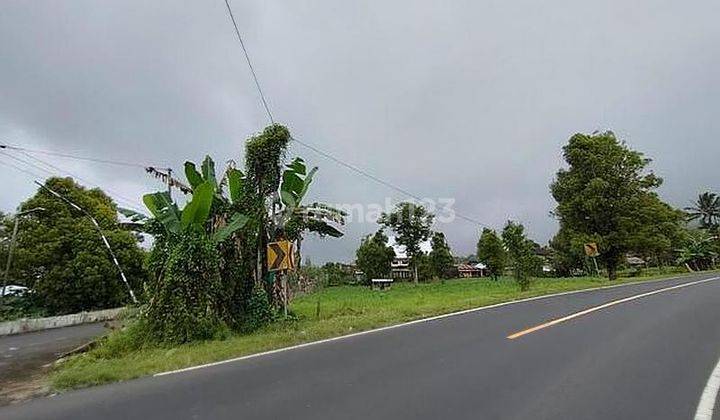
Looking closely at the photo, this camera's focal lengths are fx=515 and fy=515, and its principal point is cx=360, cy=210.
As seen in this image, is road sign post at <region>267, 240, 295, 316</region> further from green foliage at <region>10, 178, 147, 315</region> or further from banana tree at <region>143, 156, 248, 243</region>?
green foliage at <region>10, 178, 147, 315</region>

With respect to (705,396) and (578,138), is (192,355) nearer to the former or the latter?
(705,396)

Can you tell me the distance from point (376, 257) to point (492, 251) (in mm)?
14619

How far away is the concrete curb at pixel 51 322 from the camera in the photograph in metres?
24.8

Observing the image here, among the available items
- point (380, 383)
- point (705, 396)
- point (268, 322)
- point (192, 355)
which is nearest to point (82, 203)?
point (268, 322)

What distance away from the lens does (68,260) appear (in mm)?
31203

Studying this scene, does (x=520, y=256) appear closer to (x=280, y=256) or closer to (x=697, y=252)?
(x=280, y=256)

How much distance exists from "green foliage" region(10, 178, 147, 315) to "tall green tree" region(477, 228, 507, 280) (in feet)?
133

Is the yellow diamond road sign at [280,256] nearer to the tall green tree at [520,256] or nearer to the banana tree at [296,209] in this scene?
the banana tree at [296,209]

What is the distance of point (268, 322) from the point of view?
13.0m

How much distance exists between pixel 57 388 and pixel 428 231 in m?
57.8

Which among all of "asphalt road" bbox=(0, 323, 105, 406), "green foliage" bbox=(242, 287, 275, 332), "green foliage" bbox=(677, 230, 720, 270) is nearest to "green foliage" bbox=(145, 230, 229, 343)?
"green foliage" bbox=(242, 287, 275, 332)

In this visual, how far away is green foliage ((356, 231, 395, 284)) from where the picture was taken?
2633 inches

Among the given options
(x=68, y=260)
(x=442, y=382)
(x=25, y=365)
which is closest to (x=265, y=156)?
(x=25, y=365)

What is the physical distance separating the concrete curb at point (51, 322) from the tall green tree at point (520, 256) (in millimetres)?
19673
